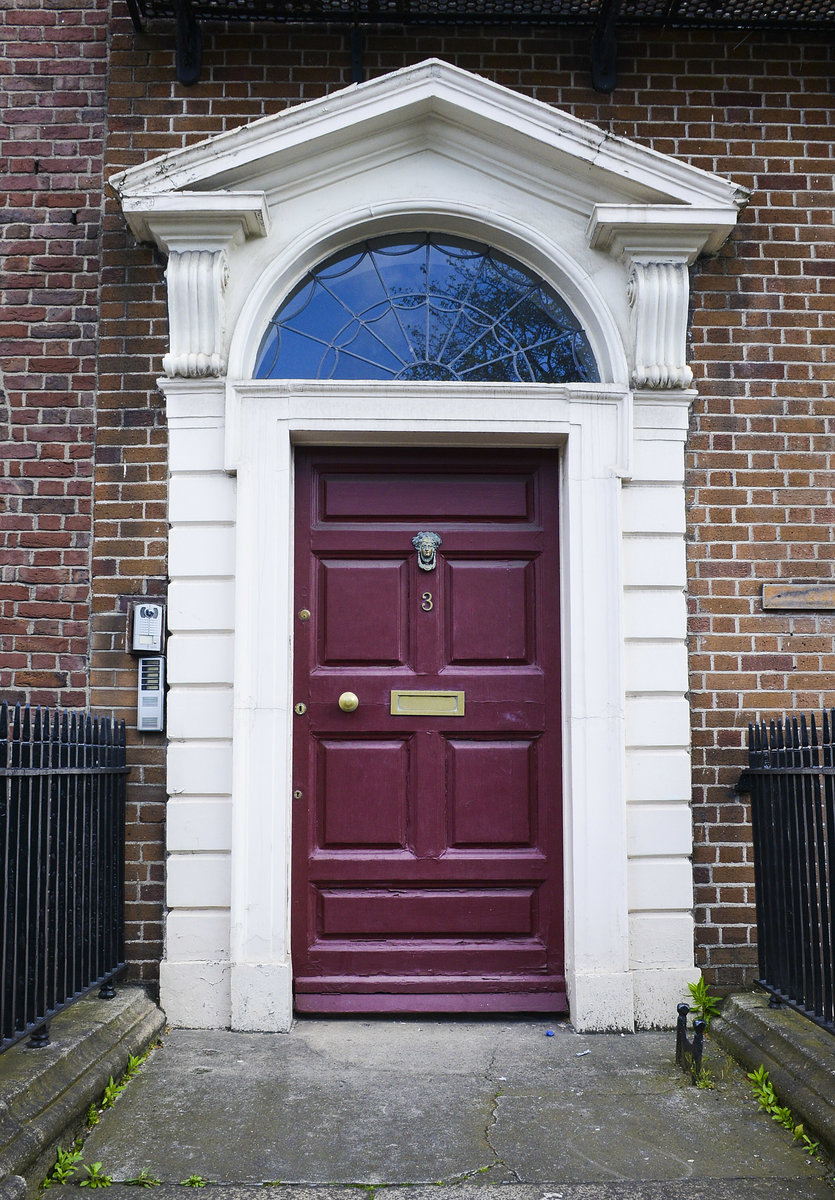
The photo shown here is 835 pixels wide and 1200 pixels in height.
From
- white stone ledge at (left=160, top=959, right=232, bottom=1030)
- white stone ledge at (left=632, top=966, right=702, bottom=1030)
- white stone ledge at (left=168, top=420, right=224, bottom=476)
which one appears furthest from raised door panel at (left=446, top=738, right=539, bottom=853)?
white stone ledge at (left=168, top=420, right=224, bottom=476)

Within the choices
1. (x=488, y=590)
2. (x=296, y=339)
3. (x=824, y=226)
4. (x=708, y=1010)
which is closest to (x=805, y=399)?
(x=824, y=226)

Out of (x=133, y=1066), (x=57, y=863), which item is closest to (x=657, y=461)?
(x=57, y=863)

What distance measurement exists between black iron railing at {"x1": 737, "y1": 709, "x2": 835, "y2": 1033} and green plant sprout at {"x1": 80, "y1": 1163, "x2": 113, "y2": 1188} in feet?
7.74

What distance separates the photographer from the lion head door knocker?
15.8 feet

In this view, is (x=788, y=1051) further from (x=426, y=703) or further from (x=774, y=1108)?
(x=426, y=703)

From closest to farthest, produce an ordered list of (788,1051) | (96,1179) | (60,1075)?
(96,1179) < (60,1075) < (788,1051)

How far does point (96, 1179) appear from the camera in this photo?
3049 mm

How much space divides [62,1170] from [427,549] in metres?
2.82

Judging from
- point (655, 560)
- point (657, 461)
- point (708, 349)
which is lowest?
point (655, 560)

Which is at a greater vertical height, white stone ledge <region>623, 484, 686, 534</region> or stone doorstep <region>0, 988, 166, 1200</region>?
white stone ledge <region>623, 484, 686, 534</region>

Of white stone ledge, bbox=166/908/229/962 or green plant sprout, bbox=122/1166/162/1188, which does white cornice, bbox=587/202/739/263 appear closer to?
white stone ledge, bbox=166/908/229/962

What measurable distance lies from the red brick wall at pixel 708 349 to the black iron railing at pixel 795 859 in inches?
10.3

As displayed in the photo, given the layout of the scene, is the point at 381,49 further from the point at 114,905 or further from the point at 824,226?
the point at 114,905

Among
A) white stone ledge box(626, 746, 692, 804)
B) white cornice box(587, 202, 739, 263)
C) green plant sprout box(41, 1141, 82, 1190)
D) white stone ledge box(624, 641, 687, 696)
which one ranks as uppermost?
white cornice box(587, 202, 739, 263)
